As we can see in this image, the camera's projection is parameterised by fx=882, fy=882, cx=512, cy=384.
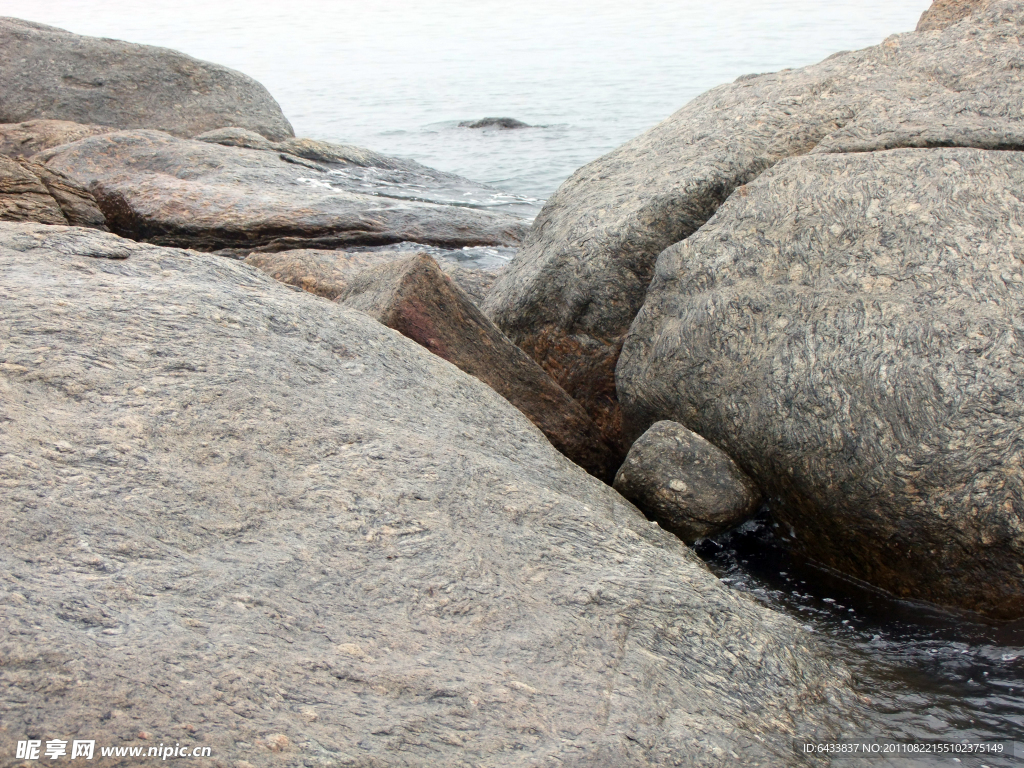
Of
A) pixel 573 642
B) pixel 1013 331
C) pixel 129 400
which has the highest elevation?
pixel 1013 331

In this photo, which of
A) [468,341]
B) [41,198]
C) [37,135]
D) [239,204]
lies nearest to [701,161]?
[468,341]

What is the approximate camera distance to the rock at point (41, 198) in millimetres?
5453

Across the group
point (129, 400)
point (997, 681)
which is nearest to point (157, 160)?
point (129, 400)

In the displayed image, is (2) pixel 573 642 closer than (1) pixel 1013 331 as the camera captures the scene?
Yes

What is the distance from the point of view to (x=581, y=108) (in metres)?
23.0

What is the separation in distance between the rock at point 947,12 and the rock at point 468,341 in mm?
3881

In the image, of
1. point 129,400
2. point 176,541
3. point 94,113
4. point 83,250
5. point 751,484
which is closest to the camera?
point 176,541

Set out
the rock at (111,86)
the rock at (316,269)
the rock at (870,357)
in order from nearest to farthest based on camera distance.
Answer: the rock at (870,357)
the rock at (316,269)
the rock at (111,86)

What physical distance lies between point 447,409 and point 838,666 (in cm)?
175

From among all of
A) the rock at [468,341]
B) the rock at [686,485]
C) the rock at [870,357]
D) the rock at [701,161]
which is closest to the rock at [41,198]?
the rock at [468,341]

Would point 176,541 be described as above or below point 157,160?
above

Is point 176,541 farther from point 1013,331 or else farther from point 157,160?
point 157,160

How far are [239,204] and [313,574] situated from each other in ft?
20.0

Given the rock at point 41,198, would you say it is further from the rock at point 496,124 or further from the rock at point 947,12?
the rock at point 496,124
